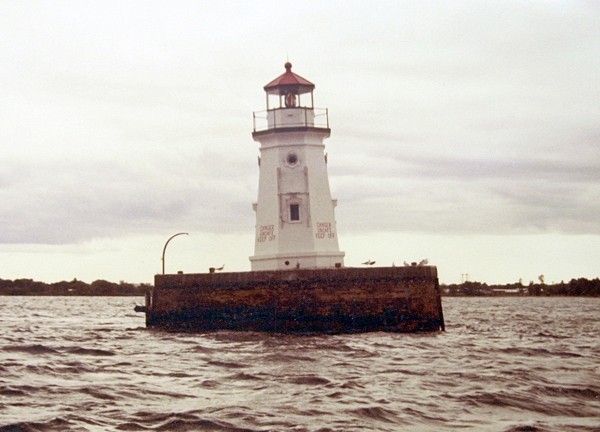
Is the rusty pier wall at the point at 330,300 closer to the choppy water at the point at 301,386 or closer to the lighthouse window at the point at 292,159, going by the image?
the choppy water at the point at 301,386

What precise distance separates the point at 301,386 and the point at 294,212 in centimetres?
1572

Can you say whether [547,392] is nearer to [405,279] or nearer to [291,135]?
[405,279]

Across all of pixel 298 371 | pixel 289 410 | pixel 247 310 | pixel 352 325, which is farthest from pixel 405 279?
pixel 289 410

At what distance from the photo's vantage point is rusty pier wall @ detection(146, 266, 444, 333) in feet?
86.1

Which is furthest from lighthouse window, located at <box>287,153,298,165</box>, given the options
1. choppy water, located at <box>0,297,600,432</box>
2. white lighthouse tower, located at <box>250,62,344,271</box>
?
choppy water, located at <box>0,297,600,432</box>

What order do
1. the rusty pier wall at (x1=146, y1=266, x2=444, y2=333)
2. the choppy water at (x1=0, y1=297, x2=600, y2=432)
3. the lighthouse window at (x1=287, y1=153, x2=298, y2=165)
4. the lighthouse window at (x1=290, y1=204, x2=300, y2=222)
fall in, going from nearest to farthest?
the choppy water at (x1=0, y1=297, x2=600, y2=432), the rusty pier wall at (x1=146, y1=266, x2=444, y2=333), the lighthouse window at (x1=290, y1=204, x2=300, y2=222), the lighthouse window at (x1=287, y1=153, x2=298, y2=165)

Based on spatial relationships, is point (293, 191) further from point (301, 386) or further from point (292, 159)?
point (301, 386)

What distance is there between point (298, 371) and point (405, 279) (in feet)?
34.7

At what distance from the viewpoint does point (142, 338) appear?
2611cm


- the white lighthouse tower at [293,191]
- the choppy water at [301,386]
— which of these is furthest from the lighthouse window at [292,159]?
the choppy water at [301,386]

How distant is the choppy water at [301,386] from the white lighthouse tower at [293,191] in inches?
244

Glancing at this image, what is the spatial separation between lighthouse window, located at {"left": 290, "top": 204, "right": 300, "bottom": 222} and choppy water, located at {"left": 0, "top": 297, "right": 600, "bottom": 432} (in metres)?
6.69

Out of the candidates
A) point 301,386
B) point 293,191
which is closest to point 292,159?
point 293,191

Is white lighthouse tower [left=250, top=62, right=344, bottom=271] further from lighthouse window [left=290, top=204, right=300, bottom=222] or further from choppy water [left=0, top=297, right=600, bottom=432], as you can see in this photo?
choppy water [left=0, top=297, right=600, bottom=432]
